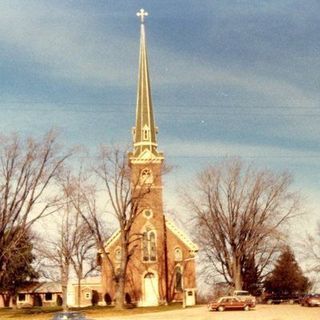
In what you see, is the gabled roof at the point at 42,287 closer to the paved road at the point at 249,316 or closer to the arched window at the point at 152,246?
the arched window at the point at 152,246

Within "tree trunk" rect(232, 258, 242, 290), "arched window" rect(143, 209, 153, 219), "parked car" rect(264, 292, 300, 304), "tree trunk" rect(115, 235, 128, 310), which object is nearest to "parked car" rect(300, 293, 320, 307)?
"tree trunk" rect(232, 258, 242, 290)

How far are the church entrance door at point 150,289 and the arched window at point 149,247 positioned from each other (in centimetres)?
169

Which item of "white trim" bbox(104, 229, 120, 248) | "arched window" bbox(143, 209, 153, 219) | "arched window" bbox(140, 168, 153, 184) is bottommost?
"white trim" bbox(104, 229, 120, 248)

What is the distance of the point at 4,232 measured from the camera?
3531cm

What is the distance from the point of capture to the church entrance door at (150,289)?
54.1 m

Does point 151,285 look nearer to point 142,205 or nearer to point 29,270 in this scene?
point 142,205

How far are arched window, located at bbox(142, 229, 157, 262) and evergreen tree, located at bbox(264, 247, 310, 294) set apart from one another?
1946cm

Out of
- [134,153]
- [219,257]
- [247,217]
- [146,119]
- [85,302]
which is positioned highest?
[146,119]

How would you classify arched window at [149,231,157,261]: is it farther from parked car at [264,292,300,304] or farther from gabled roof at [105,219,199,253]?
parked car at [264,292,300,304]

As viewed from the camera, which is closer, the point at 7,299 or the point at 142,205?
the point at 142,205

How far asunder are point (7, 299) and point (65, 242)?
15950 millimetres

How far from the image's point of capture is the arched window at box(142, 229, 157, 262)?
55.5 m

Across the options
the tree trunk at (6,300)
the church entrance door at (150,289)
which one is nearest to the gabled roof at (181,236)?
the church entrance door at (150,289)

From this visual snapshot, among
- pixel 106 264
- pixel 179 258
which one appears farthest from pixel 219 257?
pixel 106 264
